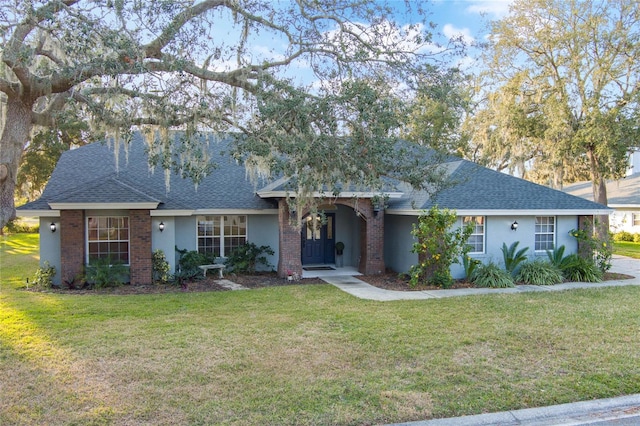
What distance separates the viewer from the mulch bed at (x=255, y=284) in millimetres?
11672

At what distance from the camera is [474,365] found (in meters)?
6.10

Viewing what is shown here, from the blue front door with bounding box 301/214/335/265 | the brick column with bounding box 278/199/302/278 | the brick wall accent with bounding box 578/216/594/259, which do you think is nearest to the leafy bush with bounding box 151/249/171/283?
the brick column with bounding box 278/199/302/278

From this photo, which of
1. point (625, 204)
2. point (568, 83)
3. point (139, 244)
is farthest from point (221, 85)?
point (625, 204)

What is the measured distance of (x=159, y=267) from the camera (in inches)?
502

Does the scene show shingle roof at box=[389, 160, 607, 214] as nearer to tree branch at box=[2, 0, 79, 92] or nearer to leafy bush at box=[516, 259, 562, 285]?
leafy bush at box=[516, 259, 562, 285]

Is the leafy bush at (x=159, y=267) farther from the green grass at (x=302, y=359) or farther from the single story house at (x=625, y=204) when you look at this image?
the single story house at (x=625, y=204)

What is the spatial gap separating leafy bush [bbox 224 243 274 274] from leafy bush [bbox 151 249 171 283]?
2011 millimetres

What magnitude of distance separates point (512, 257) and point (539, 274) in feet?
2.80

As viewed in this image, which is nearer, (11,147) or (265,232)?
(11,147)

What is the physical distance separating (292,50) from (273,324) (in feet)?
15.9

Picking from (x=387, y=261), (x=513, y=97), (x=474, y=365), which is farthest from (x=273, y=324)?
(x=513, y=97)

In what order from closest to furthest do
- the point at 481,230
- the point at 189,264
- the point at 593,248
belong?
the point at 189,264 < the point at 481,230 < the point at 593,248

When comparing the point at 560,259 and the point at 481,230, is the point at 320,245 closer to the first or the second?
the point at 481,230

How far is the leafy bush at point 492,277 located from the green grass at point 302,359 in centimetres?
215
